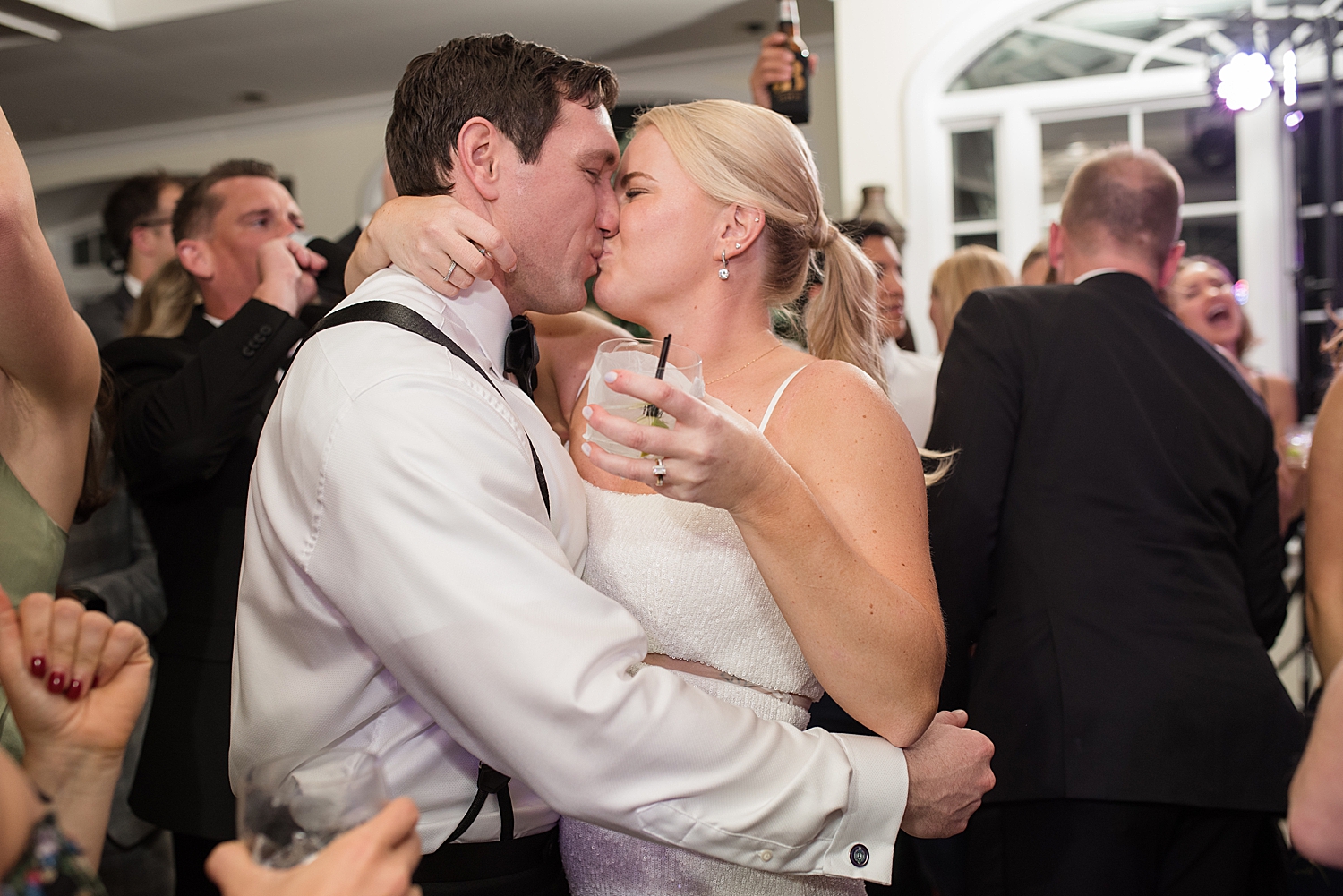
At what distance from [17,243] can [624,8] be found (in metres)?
4.97

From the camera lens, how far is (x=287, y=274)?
88.2 inches

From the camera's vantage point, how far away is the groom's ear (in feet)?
5.02

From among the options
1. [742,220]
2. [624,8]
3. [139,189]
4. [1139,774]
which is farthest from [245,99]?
[1139,774]

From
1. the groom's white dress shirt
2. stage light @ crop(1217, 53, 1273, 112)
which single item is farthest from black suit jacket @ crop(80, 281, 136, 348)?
stage light @ crop(1217, 53, 1273, 112)

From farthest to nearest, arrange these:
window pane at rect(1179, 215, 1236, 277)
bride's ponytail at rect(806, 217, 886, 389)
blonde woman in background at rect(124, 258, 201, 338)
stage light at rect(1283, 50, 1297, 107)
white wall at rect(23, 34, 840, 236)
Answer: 1. white wall at rect(23, 34, 840, 236)
2. window pane at rect(1179, 215, 1236, 277)
3. stage light at rect(1283, 50, 1297, 107)
4. blonde woman in background at rect(124, 258, 201, 338)
5. bride's ponytail at rect(806, 217, 886, 389)

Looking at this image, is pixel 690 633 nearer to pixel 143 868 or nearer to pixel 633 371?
pixel 633 371

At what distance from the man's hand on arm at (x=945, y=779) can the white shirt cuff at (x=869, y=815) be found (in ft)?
0.16

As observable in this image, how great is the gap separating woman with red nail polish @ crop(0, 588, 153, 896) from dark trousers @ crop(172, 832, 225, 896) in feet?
4.13

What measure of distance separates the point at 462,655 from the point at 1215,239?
525cm

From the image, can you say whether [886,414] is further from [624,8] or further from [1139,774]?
[624,8]

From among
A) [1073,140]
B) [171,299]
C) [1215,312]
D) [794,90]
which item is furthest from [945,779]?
[1073,140]

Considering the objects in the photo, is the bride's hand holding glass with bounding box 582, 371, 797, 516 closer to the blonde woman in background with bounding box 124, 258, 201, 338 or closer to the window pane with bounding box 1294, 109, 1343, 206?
the blonde woman in background with bounding box 124, 258, 201, 338

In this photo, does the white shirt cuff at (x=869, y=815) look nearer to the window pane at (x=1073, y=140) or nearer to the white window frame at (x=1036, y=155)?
the white window frame at (x=1036, y=155)

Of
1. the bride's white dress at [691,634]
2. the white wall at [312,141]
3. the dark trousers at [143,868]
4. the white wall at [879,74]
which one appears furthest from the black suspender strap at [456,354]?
the white wall at [312,141]
